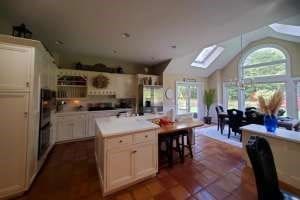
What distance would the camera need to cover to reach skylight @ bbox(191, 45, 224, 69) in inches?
225

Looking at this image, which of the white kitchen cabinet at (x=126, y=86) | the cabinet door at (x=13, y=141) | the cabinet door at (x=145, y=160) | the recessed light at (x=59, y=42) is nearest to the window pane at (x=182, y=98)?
the white kitchen cabinet at (x=126, y=86)

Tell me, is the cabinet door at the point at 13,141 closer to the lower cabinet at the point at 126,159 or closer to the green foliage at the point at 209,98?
the lower cabinet at the point at 126,159

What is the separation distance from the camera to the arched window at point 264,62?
16.5 feet

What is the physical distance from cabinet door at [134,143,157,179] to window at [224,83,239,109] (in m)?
5.74

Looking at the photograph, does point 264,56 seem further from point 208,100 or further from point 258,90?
point 208,100

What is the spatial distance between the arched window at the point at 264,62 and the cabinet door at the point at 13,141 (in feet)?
24.0

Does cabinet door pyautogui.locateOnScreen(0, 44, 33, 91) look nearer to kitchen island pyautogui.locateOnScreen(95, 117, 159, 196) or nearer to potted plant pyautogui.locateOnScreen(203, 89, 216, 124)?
kitchen island pyautogui.locateOnScreen(95, 117, 159, 196)

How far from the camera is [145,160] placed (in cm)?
227

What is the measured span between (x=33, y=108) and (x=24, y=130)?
336mm

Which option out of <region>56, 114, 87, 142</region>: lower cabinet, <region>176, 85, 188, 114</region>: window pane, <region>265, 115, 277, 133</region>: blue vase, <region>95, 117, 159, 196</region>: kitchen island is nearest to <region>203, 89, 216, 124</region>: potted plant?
<region>176, 85, 188, 114</region>: window pane

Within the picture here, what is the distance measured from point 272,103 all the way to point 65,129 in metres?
4.99

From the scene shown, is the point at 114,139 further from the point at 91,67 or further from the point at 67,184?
the point at 91,67

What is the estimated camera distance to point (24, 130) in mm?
1965

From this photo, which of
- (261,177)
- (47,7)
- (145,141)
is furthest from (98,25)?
(261,177)
